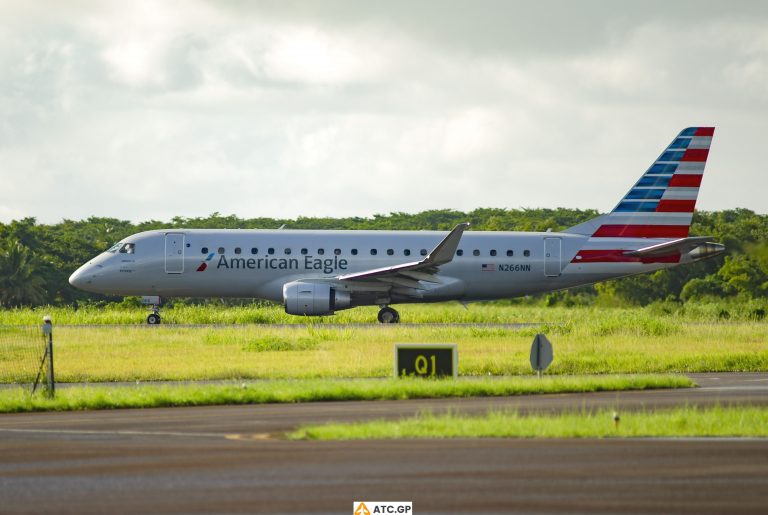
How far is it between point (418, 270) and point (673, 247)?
9.16 meters

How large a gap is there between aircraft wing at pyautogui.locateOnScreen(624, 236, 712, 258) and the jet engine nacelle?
11.4 m

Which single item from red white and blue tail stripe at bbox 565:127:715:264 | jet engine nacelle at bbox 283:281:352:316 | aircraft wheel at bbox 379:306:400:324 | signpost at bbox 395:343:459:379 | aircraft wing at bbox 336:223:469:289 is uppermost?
red white and blue tail stripe at bbox 565:127:715:264

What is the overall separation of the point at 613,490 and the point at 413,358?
12.6m

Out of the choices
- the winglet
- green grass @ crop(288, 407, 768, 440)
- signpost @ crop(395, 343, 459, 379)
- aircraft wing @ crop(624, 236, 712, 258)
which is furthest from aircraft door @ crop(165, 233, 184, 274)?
green grass @ crop(288, 407, 768, 440)

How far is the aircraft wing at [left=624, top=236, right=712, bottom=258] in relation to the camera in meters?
43.2

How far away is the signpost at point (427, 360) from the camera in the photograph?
25.1m

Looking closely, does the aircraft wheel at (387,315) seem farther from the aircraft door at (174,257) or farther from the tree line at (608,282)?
the tree line at (608,282)

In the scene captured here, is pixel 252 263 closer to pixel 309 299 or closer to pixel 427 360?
pixel 309 299

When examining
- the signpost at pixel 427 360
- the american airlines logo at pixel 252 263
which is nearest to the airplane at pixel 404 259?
the american airlines logo at pixel 252 263

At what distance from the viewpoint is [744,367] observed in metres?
29.5

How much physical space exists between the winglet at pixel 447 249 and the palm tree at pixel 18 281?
32.8 meters

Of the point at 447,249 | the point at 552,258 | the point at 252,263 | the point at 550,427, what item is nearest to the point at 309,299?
the point at 252,263

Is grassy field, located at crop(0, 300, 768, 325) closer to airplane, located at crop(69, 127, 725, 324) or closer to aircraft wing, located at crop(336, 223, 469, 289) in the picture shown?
airplane, located at crop(69, 127, 725, 324)

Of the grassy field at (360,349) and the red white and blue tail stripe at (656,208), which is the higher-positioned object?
the red white and blue tail stripe at (656,208)
